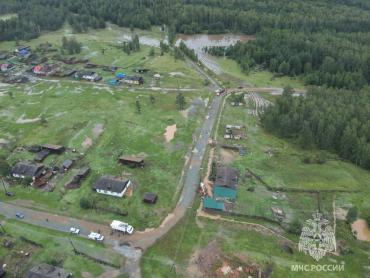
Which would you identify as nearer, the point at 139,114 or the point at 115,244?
the point at 115,244

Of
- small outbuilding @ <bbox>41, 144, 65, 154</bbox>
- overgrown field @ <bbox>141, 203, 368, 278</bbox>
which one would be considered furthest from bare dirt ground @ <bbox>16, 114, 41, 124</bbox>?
overgrown field @ <bbox>141, 203, 368, 278</bbox>

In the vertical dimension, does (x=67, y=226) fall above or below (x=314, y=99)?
below

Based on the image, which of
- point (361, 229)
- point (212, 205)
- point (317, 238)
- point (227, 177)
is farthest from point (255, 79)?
point (317, 238)

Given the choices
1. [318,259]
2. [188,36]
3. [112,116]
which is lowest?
[318,259]

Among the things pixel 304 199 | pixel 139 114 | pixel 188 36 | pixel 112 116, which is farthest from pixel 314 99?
pixel 188 36

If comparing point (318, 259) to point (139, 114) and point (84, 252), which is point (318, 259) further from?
point (139, 114)

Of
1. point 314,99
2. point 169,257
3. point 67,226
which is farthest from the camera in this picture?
point 314,99

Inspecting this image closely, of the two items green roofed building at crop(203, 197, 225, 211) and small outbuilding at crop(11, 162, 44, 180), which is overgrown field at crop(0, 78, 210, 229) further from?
green roofed building at crop(203, 197, 225, 211)
